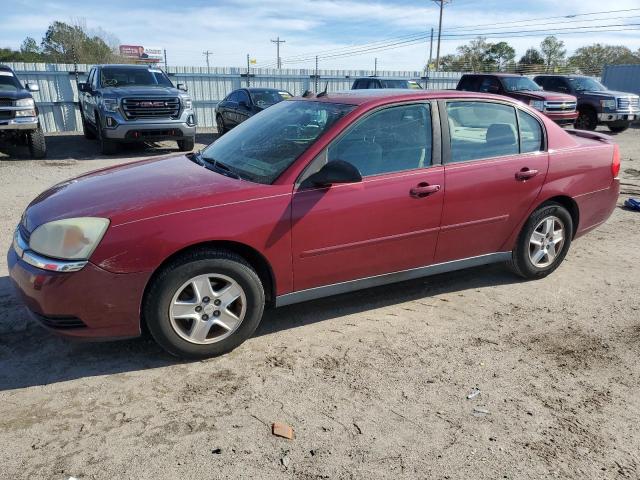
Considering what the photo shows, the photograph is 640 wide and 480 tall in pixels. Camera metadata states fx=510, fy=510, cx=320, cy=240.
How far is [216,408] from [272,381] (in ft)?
1.29

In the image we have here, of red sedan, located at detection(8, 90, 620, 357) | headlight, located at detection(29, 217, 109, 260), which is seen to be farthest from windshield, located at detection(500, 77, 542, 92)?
A: headlight, located at detection(29, 217, 109, 260)

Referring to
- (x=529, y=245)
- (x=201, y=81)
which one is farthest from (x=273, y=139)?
(x=201, y=81)

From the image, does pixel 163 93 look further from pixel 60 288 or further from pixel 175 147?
pixel 60 288

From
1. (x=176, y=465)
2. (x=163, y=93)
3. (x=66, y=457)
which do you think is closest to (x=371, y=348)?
(x=176, y=465)

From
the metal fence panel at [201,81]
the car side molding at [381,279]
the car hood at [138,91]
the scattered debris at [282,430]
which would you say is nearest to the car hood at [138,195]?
the car side molding at [381,279]

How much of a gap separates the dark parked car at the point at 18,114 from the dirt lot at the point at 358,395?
317 inches

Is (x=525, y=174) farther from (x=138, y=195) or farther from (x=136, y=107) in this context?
(x=136, y=107)

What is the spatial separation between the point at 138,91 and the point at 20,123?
98.1 inches

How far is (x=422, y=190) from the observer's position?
3.71 metres

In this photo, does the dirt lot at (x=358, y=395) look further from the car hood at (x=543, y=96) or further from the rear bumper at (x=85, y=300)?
the car hood at (x=543, y=96)

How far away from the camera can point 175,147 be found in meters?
13.6

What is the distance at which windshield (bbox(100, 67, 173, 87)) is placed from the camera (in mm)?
11875

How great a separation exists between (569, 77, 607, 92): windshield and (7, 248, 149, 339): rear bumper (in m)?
18.4

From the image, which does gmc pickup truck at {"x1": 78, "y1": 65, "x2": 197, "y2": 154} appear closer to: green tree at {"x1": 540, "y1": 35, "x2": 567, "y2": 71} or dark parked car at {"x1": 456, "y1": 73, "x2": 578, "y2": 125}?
dark parked car at {"x1": 456, "y1": 73, "x2": 578, "y2": 125}
